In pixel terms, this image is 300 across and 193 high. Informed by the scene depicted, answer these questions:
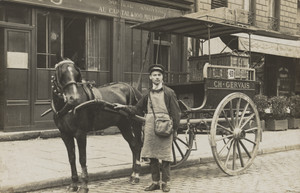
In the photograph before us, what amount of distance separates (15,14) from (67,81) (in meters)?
6.25

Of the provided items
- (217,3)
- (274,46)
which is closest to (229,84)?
(274,46)

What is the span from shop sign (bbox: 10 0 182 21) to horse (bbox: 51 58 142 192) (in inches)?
222

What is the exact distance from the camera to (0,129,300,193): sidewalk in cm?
612

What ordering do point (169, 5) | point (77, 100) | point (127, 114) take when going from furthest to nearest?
point (169, 5) < point (127, 114) < point (77, 100)

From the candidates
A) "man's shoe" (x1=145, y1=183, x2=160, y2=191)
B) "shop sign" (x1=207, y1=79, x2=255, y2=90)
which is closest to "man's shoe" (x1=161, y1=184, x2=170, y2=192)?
"man's shoe" (x1=145, y1=183, x2=160, y2=191)

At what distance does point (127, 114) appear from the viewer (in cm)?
624

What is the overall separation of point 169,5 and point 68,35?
417cm

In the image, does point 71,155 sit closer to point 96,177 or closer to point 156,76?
point 96,177

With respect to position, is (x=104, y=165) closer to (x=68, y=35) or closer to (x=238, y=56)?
(x=238, y=56)

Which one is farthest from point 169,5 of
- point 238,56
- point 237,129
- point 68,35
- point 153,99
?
point 153,99

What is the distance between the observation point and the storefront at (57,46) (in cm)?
1056

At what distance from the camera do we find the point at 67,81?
17.5 ft

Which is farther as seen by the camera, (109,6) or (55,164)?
(109,6)

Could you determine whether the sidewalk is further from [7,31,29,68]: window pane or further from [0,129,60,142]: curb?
[7,31,29,68]: window pane
